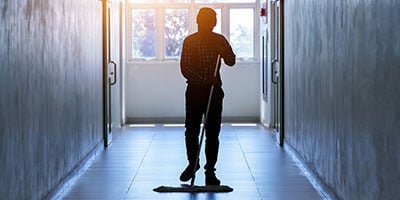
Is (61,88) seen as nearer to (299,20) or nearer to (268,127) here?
(299,20)

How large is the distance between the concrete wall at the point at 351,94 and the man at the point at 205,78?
87 centimetres

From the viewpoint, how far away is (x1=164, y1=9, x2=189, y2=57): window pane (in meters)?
12.4

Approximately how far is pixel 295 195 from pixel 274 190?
257mm

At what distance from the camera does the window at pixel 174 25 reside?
40.6 ft

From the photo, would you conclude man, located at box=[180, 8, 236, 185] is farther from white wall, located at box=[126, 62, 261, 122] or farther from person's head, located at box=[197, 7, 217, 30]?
white wall, located at box=[126, 62, 261, 122]

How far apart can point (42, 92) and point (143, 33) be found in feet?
25.2

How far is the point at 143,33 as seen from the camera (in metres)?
12.5

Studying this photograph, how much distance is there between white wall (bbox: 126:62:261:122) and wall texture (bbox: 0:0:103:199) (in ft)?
15.8

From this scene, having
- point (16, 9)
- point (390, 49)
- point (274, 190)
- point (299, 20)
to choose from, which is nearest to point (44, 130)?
point (16, 9)

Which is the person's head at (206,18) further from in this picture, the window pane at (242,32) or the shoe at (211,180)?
the window pane at (242,32)

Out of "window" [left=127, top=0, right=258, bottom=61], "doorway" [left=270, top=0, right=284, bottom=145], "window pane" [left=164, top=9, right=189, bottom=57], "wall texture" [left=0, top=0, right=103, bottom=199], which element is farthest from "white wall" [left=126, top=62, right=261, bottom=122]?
"wall texture" [left=0, top=0, right=103, bottom=199]

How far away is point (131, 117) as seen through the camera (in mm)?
12250

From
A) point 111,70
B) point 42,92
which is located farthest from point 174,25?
point 42,92

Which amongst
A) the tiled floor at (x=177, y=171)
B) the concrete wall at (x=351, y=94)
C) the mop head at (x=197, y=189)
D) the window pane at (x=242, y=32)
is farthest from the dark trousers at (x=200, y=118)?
the window pane at (x=242, y=32)
